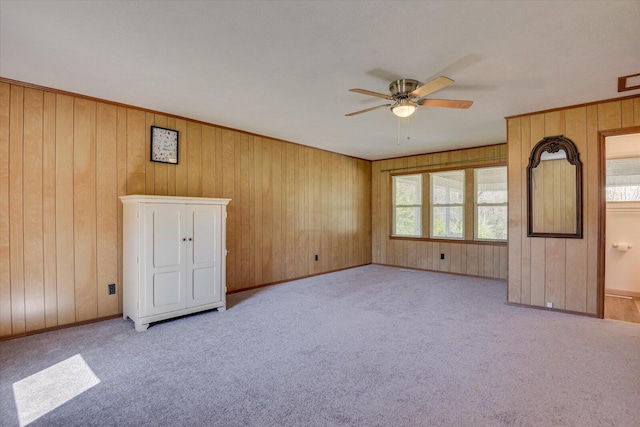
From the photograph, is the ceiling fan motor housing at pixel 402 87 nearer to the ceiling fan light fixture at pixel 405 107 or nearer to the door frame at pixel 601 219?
the ceiling fan light fixture at pixel 405 107

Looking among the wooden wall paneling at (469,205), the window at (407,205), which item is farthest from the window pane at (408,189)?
the wooden wall paneling at (469,205)

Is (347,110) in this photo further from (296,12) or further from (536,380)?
(536,380)

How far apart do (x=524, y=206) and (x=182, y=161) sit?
14.9 ft

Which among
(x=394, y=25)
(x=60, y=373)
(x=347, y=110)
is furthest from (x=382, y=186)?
(x=60, y=373)

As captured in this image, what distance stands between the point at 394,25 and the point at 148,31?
171 centimetres

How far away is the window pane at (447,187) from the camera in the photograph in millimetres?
6234

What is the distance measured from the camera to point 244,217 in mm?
4926

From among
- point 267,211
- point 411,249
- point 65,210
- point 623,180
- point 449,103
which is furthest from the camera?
point 411,249

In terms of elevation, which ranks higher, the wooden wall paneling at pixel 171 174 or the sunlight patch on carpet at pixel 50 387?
the wooden wall paneling at pixel 171 174

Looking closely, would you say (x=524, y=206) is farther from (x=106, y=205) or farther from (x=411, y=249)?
(x=106, y=205)

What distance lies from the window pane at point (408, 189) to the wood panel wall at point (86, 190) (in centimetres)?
326

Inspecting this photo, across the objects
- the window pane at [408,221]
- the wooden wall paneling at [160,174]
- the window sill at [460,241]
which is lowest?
the window sill at [460,241]

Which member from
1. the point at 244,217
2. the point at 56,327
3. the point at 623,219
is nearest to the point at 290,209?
the point at 244,217

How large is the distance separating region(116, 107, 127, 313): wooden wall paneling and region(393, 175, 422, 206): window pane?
17.5ft
